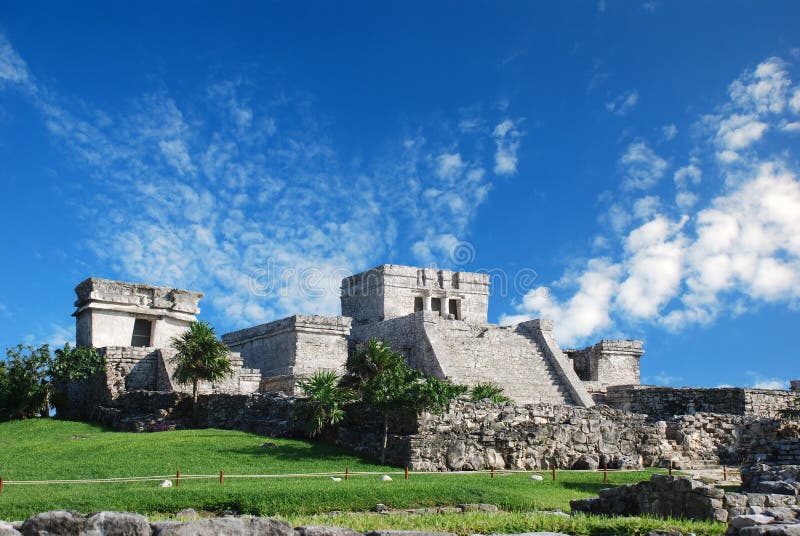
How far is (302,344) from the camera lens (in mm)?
28047

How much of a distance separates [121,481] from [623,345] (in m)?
22.0

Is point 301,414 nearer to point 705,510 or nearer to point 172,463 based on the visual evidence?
point 172,463

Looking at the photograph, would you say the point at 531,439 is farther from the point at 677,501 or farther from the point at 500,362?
the point at 500,362

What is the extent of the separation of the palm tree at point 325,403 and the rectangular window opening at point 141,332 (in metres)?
11.2

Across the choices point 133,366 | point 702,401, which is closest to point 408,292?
point 133,366

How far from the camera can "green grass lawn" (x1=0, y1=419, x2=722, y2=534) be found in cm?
1128

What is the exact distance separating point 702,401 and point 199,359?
1583 centimetres

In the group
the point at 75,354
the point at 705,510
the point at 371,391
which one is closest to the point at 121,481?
the point at 371,391

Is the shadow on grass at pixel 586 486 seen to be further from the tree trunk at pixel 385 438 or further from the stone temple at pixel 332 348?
the stone temple at pixel 332 348

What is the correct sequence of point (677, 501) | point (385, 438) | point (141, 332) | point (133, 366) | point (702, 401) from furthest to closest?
point (141, 332) → point (702, 401) → point (133, 366) → point (385, 438) → point (677, 501)

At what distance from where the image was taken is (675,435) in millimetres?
20750

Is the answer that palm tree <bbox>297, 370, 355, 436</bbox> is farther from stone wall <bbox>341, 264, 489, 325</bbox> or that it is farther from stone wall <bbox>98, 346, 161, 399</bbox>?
stone wall <bbox>341, 264, 489, 325</bbox>

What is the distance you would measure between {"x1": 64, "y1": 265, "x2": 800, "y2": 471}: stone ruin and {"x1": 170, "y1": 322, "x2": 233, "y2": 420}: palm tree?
60cm

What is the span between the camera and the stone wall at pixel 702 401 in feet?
83.9
